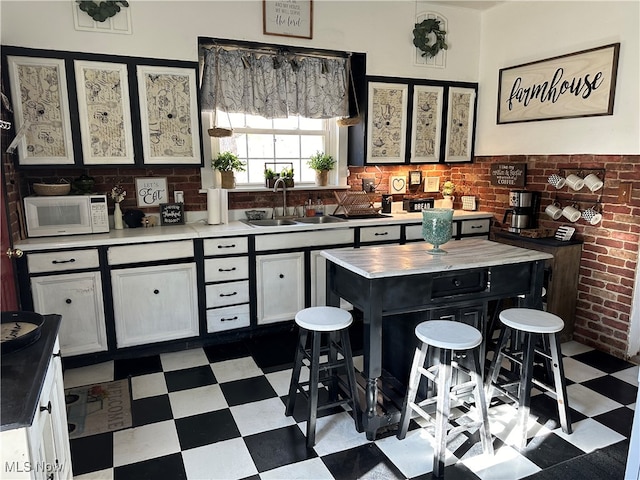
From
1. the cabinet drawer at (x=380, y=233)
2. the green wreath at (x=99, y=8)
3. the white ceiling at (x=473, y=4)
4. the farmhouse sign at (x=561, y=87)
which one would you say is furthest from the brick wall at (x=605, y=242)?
the green wreath at (x=99, y=8)

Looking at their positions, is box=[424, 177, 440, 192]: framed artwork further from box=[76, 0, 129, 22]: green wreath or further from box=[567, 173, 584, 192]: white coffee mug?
box=[76, 0, 129, 22]: green wreath

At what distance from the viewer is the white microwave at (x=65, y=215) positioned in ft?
10.0

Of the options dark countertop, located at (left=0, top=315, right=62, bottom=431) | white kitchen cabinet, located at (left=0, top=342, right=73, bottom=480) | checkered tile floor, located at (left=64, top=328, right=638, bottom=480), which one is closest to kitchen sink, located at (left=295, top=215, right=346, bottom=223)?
checkered tile floor, located at (left=64, top=328, right=638, bottom=480)

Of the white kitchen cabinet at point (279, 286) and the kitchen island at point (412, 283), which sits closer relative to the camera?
the kitchen island at point (412, 283)

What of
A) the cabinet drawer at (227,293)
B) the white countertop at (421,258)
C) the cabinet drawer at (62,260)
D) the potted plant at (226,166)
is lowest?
the cabinet drawer at (227,293)

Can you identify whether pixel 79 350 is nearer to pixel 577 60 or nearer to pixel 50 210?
pixel 50 210

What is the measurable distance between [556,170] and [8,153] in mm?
4099

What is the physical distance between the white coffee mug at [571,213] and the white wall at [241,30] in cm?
166

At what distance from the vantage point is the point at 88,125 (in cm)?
316

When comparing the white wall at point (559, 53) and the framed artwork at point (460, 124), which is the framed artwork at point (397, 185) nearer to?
the framed artwork at point (460, 124)

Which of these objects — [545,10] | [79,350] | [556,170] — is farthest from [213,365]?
[545,10]

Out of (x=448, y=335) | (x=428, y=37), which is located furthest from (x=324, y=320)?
(x=428, y=37)

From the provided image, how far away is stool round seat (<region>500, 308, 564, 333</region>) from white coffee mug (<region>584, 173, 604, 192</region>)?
57.9 inches

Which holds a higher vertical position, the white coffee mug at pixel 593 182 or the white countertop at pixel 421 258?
the white coffee mug at pixel 593 182
